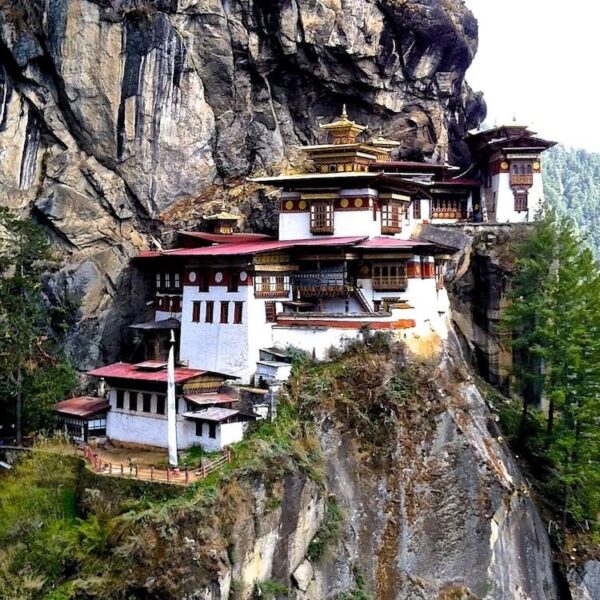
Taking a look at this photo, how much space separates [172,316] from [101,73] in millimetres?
12335

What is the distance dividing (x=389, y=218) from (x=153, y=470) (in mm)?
17607

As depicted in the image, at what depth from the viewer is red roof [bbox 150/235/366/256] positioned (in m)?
32.0

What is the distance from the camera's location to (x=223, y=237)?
37.8m

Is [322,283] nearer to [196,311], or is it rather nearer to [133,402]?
[196,311]

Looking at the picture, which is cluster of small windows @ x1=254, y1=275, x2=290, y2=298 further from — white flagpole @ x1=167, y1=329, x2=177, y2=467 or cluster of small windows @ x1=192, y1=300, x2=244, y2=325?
white flagpole @ x1=167, y1=329, x2=177, y2=467

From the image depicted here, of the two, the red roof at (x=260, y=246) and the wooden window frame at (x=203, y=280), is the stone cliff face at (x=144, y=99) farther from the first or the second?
the wooden window frame at (x=203, y=280)

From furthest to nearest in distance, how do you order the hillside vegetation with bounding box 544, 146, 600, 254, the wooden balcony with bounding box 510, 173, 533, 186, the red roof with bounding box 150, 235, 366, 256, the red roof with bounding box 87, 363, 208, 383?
the hillside vegetation with bounding box 544, 146, 600, 254 < the wooden balcony with bounding box 510, 173, 533, 186 < the red roof with bounding box 150, 235, 366, 256 < the red roof with bounding box 87, 363, 208, 383

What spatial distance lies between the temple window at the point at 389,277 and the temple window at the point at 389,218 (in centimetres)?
332

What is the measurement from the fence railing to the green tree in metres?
4.72

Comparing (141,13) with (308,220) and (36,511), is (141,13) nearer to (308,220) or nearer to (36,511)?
(308,220)

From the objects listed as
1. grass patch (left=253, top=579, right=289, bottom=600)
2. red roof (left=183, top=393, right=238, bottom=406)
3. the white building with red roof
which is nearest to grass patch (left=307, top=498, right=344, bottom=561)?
grass patch (left=253, top=579, right=289, bottom=600)

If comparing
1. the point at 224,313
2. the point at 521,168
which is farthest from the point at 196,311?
the point at 521,168

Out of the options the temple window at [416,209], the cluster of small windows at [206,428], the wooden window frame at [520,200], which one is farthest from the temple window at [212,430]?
the wooden window frame at [520,200]

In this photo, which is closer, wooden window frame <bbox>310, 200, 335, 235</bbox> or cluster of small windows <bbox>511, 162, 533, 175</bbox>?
wooden window frame <bbox>310, 200, 335, 235</bbox>
